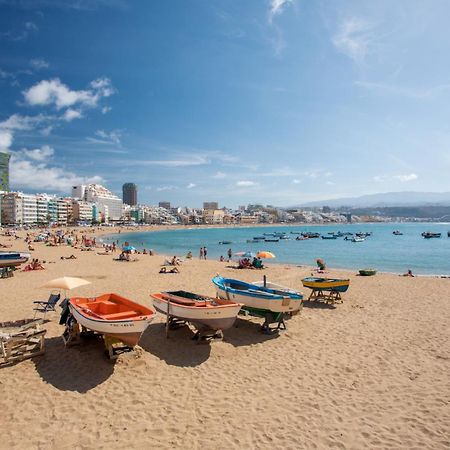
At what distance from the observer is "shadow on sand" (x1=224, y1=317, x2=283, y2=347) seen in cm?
1055

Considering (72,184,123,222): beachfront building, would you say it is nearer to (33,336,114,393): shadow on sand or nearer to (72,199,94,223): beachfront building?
(72,199,94,223): beachfront building

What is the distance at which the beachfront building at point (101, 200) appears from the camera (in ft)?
586

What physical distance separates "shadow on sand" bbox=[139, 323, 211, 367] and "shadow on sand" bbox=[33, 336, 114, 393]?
141 centimetres

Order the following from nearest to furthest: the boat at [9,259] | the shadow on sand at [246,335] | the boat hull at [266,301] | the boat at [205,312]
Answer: the boat at [205,312] → the shadow on sand at [246,335] → the boat hull at [266,301] → the boat at [9,259]

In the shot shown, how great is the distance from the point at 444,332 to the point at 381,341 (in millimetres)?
2783

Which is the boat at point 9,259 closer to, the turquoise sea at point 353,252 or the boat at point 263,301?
the boat at point 263,301

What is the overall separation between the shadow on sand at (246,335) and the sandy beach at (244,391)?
3 centimetres

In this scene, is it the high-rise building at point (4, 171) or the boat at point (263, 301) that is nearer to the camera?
the boat at point (263, 301)

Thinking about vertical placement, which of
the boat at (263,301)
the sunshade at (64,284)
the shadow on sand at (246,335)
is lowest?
the shadow on sand at (246,335)

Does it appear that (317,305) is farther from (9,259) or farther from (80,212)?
(80,212)

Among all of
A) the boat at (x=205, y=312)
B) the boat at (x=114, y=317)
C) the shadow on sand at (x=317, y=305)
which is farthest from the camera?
the shadow on sand at (x=317, y=305)

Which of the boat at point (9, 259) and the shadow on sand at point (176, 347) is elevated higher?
the boat at point (9, 259)

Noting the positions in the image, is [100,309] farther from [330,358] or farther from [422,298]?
[422,298]

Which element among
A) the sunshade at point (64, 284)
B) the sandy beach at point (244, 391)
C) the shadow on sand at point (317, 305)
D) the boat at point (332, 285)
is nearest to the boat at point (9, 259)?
the sandy beach at point (244, 391)
